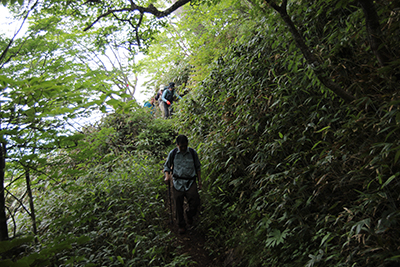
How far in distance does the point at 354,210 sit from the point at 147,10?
15.7 ft

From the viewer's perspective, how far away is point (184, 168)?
564 centimetres

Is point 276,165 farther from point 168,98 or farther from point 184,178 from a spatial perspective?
point 168,98

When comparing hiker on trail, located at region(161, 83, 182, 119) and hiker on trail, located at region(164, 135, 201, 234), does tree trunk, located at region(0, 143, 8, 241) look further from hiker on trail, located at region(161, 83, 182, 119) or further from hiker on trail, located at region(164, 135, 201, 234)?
hiker on trail, located at region(161, 83, 182, 119)

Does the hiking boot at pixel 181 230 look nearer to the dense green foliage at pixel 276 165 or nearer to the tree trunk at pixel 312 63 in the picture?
the dense green foliage at pixel 276 165

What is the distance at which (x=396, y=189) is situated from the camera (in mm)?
2859

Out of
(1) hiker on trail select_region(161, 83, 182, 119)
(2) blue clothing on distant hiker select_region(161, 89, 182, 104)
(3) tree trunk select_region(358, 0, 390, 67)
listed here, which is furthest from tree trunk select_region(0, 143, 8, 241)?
(2) blue clothing on distant hiker select_region(161, 89, 182, 104)

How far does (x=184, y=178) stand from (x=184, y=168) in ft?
0.72

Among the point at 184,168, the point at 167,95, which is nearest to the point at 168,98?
the point at 167,95

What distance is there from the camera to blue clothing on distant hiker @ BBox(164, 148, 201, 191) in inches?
221

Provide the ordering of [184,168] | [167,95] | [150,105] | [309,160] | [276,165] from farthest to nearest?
1. [150,105]
2. [167,95]
3. [184,168]
4. [276,165]
5. [309,160]

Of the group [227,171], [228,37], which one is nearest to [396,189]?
[227,171]

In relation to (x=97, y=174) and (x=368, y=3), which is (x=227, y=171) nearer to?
(x=368, y=3)

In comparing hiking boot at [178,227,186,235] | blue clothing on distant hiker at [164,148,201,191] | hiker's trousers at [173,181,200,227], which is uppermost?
blue clothing on distant hiker at [164,148,201,191]

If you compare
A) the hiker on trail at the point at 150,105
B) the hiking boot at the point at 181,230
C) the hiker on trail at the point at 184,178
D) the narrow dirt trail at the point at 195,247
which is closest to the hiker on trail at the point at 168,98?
the hiker on trail at the point at 150,105
